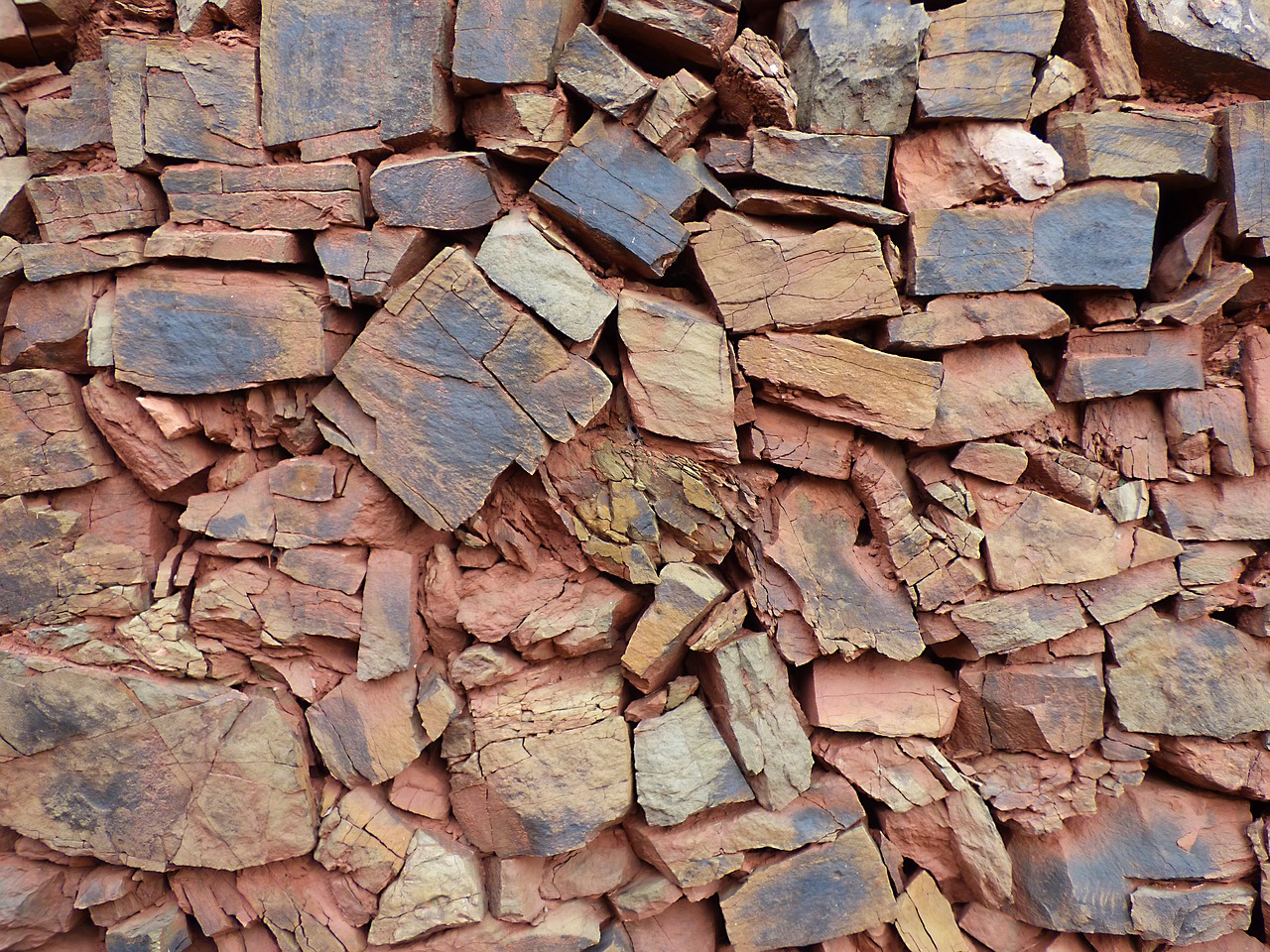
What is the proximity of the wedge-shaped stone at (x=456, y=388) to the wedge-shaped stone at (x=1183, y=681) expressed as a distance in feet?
8.77

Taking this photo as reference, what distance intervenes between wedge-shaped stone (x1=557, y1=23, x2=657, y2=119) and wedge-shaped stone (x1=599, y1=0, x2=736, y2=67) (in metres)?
0.13

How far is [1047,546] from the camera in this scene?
324 cm

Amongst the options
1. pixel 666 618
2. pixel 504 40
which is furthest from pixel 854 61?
pixel 666 618

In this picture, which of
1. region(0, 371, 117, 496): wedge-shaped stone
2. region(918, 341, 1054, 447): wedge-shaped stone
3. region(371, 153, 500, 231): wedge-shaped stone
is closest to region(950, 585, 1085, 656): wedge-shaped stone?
region(918, 341, 1054, 447): wedge-shaped stone

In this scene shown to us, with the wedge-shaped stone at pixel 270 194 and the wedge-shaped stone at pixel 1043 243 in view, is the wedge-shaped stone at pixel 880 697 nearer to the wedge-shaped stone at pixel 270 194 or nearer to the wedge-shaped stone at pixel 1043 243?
the wedge-shaped stone at pixel 1043 243

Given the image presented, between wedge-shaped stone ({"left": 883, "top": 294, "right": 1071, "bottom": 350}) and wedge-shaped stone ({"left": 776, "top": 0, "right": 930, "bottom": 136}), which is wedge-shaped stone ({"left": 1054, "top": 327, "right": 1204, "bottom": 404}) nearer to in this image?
wedge-shaped stone ({"left": 883, "top": 294, "right": 1071, "bottom": 350})

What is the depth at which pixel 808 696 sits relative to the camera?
3346 millimetres

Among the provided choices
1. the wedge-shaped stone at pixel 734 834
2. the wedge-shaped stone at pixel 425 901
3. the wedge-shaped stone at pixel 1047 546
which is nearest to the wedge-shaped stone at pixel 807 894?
the wedge-shaped stone at pixel 734 834

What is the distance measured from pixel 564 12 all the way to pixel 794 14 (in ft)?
3.26

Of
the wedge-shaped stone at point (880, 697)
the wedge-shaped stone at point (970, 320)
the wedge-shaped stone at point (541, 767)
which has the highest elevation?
the wedge-shaped stone at point (970, 320)

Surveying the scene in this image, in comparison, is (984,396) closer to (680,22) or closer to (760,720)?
(760,720)

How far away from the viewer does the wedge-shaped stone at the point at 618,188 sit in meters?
2.98

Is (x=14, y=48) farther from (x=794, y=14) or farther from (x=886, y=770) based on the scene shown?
(x=886, y=770)

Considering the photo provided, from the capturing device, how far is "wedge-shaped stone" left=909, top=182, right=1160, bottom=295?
3.11 metres
